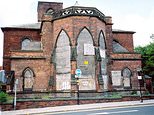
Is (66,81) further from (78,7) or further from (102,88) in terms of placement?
(78,7)

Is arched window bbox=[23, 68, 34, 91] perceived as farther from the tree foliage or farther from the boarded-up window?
the tree foliage

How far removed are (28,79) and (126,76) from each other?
1296 cm

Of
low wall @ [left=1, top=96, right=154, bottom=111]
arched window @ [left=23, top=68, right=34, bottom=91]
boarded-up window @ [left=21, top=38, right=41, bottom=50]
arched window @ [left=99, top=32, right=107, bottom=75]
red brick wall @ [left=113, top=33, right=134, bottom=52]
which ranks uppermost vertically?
red brick wall @ [left=113, top=33, right=134, bottom=52]

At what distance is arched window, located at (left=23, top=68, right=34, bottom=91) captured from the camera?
101 feet

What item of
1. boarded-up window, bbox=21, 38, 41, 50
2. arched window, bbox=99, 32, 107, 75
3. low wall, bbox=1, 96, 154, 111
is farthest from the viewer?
boarded-up window, bbox=21, 38, 41, 50

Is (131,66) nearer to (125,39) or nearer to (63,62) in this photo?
(125,39)

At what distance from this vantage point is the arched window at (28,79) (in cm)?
3084

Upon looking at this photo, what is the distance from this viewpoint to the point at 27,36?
40.5 metres

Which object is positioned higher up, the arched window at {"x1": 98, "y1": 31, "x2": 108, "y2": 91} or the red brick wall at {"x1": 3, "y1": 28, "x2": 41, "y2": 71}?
the red brick wall at {"x1": 3, "y1": 28, "x2": 41, "y2": 71}

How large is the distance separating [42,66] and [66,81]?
427 centimetres

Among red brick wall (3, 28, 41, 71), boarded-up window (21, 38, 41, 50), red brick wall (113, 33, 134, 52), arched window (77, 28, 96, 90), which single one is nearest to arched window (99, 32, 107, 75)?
arched window (77, 28, 96, 90)

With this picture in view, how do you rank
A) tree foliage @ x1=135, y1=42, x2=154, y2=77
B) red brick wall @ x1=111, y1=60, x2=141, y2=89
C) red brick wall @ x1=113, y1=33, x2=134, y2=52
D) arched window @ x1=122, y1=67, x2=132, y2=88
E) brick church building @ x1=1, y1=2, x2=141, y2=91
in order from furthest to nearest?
tree foliage @ x1=135, y1=42, x2=154, y2=77, red brick wall @ x1=113, y1=33, x2=134, y2=52, red brick wall @ x1=111, y1=60, x2=141, y2=89, arched window @ x1=122, y1=67, x2=132, y2=88, brick church building @ x1=1, y1=2, x2=141, y2=91

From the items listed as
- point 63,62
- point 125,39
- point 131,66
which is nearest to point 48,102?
point 63,62

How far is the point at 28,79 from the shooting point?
3112cm
